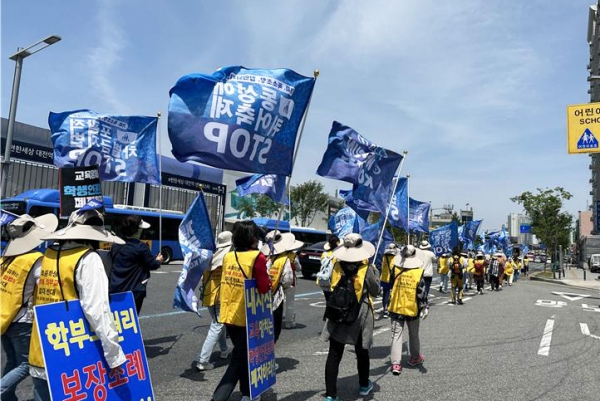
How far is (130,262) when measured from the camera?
5.49m

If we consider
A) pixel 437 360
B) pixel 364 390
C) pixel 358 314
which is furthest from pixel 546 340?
pixel 358 314

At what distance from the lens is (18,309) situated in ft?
11.5

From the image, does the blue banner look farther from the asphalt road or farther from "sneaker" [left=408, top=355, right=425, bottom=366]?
"sneaker" [left=408, top=355, right=425, bottom=366]

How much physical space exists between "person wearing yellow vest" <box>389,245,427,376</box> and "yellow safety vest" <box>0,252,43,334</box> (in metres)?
4.19

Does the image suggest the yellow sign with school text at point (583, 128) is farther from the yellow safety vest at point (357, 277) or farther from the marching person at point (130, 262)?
the marching person at point (130, 262)

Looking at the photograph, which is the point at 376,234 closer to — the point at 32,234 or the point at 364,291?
the point at 364,291

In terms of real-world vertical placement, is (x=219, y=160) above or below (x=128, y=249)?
above

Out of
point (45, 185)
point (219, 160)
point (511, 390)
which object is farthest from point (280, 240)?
point (45, 185)

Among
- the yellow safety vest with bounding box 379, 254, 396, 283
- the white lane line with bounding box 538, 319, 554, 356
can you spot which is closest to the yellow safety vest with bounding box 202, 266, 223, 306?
the yellow safety vest with bounding box 379, 254, 396, 283

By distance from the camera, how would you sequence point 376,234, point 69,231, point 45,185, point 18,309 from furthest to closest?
point 45,185
point 376,234
point 18,309
point 69,231

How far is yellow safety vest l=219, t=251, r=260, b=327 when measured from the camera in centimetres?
421

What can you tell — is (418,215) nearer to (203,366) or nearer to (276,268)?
(276,268)

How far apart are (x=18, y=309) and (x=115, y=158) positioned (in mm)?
5741

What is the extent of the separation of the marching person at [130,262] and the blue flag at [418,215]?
9959 millimetres
